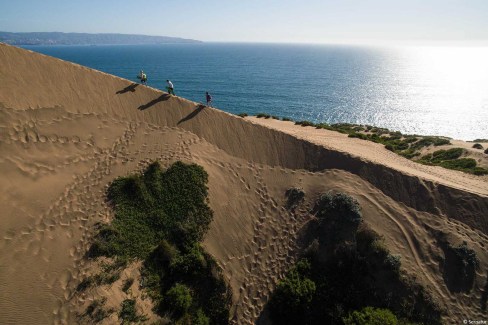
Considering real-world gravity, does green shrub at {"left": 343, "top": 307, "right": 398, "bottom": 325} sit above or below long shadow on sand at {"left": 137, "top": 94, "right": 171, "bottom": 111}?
below

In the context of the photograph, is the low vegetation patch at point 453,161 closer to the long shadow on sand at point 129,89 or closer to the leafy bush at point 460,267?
the leafy bush at point 460,267

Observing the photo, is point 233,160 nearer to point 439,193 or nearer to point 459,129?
point 439,193

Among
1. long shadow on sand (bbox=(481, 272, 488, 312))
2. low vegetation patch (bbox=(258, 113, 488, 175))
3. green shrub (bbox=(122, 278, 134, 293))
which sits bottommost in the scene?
long shadow on sand (bbox=(481, 272, 488, 312))

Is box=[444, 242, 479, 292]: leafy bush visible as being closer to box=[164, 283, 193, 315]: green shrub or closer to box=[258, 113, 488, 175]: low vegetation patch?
box=[258, 113, 488, 175]: low vegetation patch

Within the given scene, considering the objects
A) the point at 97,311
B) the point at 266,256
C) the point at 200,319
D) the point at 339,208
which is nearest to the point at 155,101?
the point at 266,256

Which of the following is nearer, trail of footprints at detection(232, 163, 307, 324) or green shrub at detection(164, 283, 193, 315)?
green shrub at detection(164, 283, 193, 315)

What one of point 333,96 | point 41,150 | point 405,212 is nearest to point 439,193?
point 405,212

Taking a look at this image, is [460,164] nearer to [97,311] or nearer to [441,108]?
[97,311]

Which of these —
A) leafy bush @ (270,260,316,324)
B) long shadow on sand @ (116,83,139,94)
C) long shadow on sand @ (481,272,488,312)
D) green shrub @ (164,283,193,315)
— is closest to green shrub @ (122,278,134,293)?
green shrub @ (164,283,193,315)
